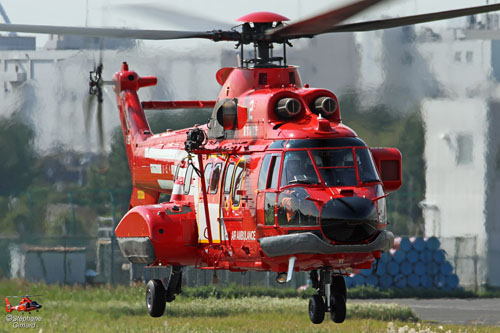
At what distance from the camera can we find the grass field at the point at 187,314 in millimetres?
20031

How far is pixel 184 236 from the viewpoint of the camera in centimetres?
1708

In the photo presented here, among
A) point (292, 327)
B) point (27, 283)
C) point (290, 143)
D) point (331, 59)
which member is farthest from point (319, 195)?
point (331, 59)

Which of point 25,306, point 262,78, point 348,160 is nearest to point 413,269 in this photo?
point 25,306

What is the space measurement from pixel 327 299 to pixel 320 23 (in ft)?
14.4

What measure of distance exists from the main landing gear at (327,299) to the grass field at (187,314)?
Answer: 2.70m

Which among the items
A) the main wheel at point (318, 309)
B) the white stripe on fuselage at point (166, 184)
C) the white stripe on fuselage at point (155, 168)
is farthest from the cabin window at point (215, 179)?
the white stripe on fuselage at point (155, 168)

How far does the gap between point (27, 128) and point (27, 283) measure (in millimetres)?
5116

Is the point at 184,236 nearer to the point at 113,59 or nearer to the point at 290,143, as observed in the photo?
the point at 290,143

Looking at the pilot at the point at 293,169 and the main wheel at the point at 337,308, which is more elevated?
the pilot at the point at 293,169

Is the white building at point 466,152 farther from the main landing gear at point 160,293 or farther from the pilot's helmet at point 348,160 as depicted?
the pilot's helmet at point 348,160

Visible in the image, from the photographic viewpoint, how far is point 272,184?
15203 millimetres

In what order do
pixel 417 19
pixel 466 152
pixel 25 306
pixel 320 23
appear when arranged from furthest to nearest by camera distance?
1. pixel 466 152
2. pixel 25 306
3. pixel 417 19
4. pixel 320 23

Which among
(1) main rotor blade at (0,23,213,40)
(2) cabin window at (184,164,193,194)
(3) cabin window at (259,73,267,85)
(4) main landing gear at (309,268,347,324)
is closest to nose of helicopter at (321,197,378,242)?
(4) main landing gear at (309,268,347,324)

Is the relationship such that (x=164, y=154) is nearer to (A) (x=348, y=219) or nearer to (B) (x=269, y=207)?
(B) (x=269, y=207)
